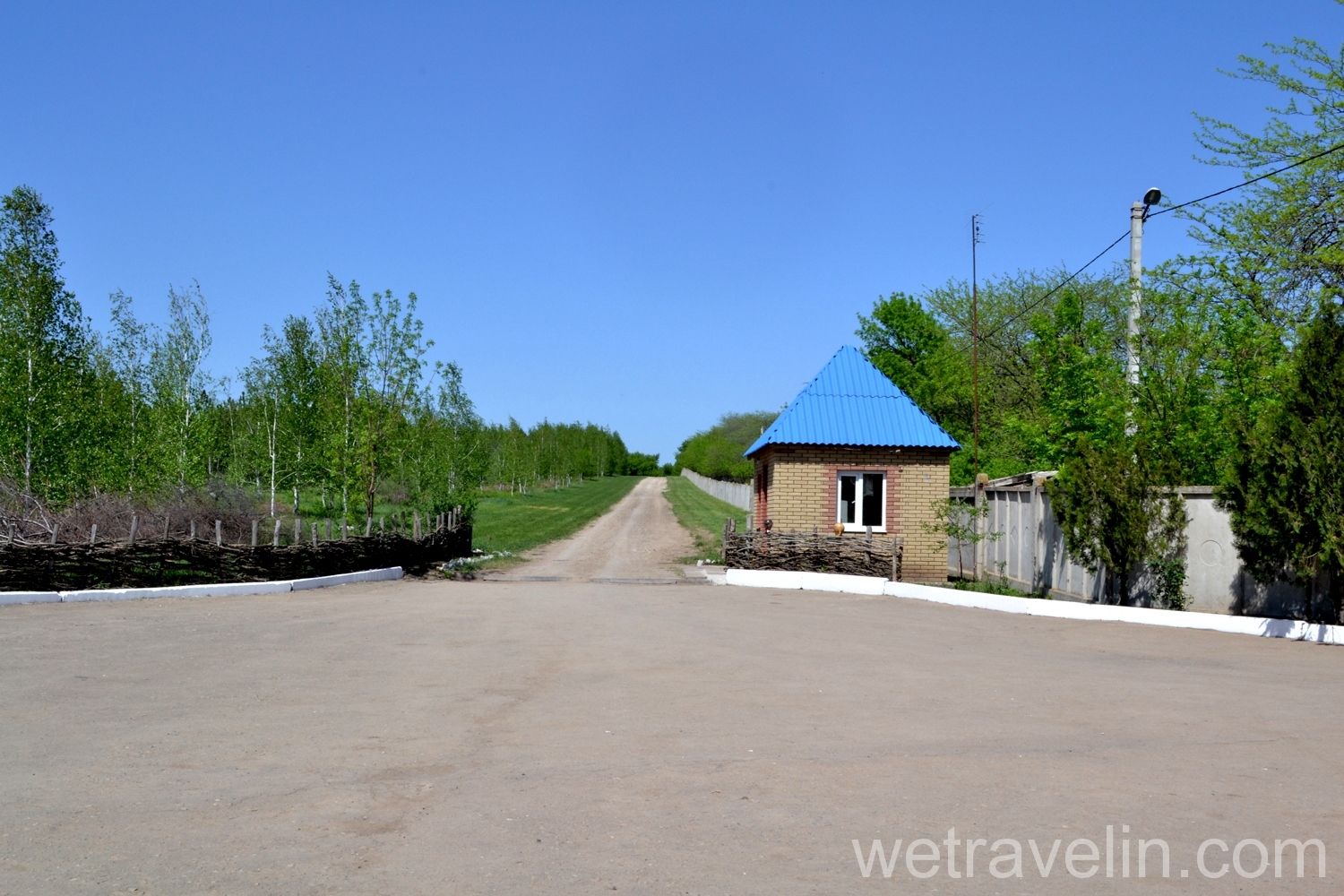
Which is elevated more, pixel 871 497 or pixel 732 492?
pixel 732 492

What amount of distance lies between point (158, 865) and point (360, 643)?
23.3 feet

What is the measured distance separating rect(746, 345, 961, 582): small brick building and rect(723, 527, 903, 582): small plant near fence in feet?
4.61

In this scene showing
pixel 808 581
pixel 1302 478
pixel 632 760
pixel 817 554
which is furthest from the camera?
pixel 817 554

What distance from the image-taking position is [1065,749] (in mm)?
7023

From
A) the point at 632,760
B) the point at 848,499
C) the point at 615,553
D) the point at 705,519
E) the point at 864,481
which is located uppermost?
the point at 864,481

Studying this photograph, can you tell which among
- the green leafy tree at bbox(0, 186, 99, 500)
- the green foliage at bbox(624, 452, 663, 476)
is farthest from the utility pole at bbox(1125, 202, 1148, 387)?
the green foliage at bbox(624, 452, 663, 476)

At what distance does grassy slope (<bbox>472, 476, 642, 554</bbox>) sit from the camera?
33250 mm

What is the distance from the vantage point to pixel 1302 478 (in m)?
12.8

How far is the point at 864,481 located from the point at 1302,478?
1092 cm

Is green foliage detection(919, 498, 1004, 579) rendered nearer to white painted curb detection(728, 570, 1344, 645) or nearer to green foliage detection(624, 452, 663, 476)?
white painted curb detection(728, 570, 1344, 645)

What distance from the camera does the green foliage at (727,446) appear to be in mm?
92575

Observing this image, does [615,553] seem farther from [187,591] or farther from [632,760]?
[632,760]

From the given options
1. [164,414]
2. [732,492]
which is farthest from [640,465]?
[164,414]

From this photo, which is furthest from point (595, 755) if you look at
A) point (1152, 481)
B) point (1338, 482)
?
point (1152, 481)
